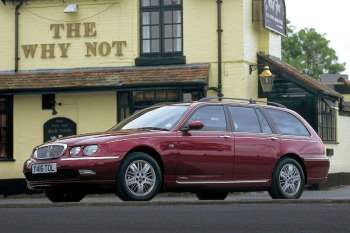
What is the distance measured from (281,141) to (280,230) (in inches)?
210

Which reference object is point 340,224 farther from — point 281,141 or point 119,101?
point 119,101

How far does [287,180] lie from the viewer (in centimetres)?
1376

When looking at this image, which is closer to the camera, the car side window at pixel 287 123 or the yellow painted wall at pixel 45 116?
the car side window at pixel 287 123

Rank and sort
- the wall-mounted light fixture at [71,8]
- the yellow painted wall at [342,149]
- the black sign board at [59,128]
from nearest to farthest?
the wall-mounted light fixture at [71,8], the black sign board at [59,128], the yellow painted wall at [342,149]

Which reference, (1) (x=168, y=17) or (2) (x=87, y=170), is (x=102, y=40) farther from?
(2) (x=87, y=170)

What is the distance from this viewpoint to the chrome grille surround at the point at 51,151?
12336mm

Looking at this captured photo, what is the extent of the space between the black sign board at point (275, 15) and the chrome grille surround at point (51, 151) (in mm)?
13828

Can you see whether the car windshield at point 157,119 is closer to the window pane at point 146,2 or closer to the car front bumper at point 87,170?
the car front bumper at point 87,170

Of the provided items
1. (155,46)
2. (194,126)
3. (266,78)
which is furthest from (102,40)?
(194,126)

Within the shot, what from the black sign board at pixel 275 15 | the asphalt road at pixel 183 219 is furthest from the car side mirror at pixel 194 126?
the black sign board at pixel 275 15

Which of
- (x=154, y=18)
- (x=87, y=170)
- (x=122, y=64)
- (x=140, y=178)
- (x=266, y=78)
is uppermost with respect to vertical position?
(x=154, y=18)

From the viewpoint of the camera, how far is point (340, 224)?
9023 mm

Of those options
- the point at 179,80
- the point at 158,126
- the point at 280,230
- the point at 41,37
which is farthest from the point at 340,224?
the point at 41,37

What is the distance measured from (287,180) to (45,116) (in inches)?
523
